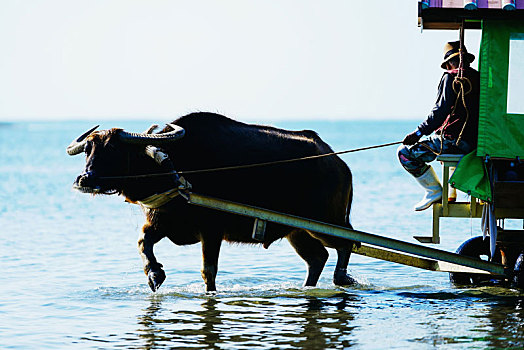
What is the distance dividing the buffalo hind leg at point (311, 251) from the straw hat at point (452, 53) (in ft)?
8.44

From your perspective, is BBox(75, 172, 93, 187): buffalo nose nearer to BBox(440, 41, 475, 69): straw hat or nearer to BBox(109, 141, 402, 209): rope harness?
BBox(109, 141, 402, 209): rope harness

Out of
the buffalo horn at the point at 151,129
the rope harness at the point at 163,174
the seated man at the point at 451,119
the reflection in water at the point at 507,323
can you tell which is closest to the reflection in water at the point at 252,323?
the rope harness at the point at 163,174

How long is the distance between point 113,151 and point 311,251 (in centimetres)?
271

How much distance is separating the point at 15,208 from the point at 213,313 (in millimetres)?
16837

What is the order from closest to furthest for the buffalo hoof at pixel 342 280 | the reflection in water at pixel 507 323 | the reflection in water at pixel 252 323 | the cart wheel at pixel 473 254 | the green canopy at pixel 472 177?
the reflection in water at pixel 507 323
the reflection in water at pixel 252 323
the green canopy at pixel 472 177
the cart wheel at pixel 473 254
the buffalo hoof at pixel 342 280

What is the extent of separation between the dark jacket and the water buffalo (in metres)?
1.62

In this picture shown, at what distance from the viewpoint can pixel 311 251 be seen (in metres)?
10.3

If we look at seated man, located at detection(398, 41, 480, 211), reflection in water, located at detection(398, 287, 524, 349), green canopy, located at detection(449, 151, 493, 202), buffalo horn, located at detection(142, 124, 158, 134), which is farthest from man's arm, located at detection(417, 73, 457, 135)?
buffalo horn, located at detection(142, 124, 158, 134)

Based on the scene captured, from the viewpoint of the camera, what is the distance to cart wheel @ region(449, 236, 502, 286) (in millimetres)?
9586

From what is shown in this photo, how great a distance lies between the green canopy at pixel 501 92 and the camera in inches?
332

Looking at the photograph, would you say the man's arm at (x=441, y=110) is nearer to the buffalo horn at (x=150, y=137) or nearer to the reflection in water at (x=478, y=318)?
the reflection in water at (x=478, y=318)

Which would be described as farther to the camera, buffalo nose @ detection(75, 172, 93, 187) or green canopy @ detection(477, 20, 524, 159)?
buffalo nose @ detection(75, 172, 93, 187)

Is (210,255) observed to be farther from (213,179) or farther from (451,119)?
(451,119)

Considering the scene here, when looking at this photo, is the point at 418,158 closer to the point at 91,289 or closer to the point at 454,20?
the point at 454,20
